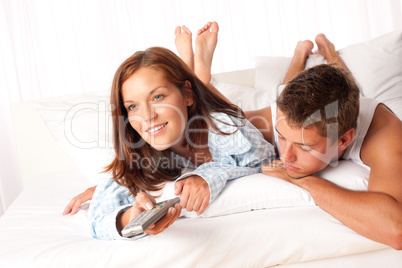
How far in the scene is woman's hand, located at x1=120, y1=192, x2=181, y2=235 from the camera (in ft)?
3.12

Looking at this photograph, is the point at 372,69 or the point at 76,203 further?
the point at 372,69

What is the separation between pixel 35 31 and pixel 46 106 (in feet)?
2.30

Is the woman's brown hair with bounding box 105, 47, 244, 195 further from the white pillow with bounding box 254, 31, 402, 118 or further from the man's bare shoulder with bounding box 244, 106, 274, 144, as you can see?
the white pillow with bounding box 254, 31, 402, 118

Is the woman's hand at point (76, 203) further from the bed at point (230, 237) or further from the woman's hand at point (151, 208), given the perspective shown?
the woman's hand at point (151, 208)

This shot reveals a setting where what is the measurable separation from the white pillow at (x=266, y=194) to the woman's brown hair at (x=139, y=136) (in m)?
0.23

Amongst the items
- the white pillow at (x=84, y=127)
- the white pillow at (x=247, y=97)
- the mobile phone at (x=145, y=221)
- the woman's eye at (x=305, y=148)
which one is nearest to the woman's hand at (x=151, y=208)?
the mobile phone at (x=145, y=221)

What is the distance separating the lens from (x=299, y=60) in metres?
2.14

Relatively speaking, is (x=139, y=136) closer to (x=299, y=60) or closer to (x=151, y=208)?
(x=151, y=208)

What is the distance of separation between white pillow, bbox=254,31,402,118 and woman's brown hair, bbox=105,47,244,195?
574mm

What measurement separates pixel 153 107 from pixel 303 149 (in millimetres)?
466

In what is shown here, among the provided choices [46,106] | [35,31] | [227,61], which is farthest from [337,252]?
[35,31]

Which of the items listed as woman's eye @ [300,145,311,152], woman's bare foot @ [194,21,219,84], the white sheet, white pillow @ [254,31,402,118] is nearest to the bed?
the white sheet

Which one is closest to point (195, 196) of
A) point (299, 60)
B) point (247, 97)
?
point (247, 97)

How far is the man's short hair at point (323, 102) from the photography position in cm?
114
